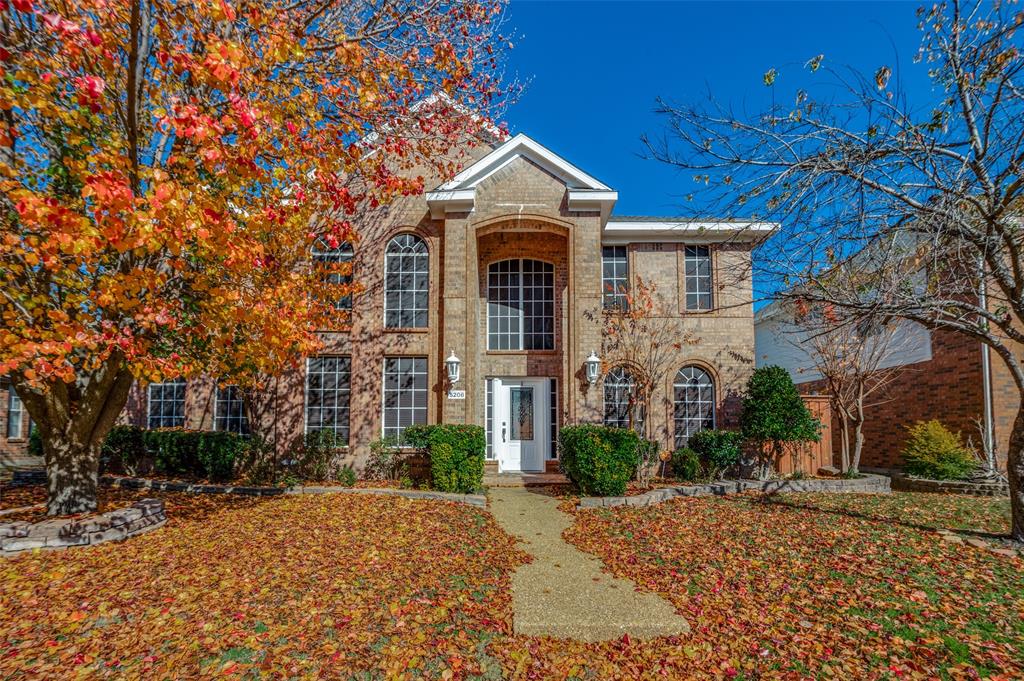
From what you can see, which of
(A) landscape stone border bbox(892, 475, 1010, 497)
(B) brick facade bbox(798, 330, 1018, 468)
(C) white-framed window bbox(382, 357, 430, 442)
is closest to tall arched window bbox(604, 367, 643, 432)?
(C) white-framed window bbox(382, 357, 430, 442)

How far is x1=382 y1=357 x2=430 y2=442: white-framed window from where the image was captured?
12016mm

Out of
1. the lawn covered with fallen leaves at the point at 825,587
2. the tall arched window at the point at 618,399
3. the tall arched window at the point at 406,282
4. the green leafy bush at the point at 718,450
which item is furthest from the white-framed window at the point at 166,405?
the green leafy bush at the point at 718,450

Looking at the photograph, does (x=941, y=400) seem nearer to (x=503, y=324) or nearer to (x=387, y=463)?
(x=503, y=324)

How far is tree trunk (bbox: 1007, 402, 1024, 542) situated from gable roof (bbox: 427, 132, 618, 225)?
7815 millimetres

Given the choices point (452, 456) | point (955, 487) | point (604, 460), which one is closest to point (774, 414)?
point (955, 487)

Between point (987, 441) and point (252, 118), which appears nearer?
point (252, 118)

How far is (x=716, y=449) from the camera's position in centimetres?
1130

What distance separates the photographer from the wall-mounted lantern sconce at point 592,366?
11.5 meters

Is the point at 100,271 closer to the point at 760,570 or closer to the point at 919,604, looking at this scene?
the point at 760,570

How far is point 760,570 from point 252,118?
22.1 ft

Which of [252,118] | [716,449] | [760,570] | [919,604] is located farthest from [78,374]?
[716,449]

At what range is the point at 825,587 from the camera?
5.15 meters

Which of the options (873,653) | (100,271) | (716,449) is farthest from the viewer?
(716,449)

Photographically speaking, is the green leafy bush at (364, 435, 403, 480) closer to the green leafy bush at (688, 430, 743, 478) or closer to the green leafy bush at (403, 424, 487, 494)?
the green leafy bush at (403, 424, 487, 494)
